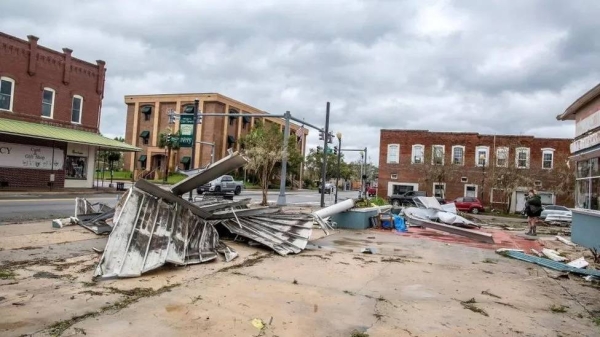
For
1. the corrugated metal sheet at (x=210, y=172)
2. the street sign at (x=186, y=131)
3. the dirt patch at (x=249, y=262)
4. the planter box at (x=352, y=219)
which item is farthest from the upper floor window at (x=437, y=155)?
the dirt patch at (x=249, y=262)

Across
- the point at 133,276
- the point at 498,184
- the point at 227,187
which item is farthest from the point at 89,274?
the point at 498,184

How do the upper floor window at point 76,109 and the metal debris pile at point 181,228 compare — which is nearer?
the metal debris pile at point 181,228

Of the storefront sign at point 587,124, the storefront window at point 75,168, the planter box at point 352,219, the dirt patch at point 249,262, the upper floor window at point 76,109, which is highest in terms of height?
the upper floor window at point 76,109

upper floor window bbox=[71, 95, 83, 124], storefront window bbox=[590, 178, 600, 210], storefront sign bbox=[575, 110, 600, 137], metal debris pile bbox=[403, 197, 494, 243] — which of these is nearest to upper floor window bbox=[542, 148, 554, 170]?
metal debris pile bbox=[403, 197, 494, 243]

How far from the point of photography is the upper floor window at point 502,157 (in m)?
40.2

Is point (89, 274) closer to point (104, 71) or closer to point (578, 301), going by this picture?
point (578, 301)

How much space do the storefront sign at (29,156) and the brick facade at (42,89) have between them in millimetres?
260

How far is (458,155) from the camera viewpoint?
43156 millimetres

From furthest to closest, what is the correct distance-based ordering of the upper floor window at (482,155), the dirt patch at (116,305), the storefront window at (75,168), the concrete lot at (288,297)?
the upper floor window at (482,155) → the storefront window at (75,168) → the concrete lot at (288,297) → the dirt patch at (116,305)

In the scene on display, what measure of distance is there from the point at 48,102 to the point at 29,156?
4.70 metres

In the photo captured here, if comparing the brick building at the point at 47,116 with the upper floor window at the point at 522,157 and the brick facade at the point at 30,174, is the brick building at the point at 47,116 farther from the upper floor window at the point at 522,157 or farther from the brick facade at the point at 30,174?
the upper floor window at the point at 522,157

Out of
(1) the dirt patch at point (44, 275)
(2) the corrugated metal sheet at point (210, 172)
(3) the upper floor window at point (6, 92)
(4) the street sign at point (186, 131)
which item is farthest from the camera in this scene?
(3) the upper floor window at point (6, 92)

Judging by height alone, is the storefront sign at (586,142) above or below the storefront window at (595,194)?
above

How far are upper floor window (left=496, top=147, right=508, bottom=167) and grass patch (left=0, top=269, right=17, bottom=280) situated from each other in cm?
4070
